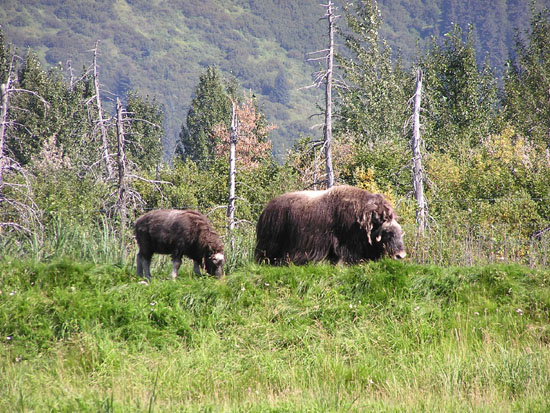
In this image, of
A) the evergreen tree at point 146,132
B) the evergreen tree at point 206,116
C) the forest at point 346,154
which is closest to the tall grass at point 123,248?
the forest at point 346,154

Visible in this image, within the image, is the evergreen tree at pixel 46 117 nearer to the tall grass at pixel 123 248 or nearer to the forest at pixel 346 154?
the forest at pixel 346 154

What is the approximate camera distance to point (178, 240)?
9.15m

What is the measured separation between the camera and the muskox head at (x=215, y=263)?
9.24 m

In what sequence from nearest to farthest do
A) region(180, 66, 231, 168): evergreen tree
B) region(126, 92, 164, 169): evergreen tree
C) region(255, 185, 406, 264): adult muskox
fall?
region(255, 185, 406, 264): adult muskox < region(126, 92, 164, 169): evergreen tree < region(180, 66, 231, 168): evergreen tree

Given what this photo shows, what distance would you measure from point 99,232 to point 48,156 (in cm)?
3811

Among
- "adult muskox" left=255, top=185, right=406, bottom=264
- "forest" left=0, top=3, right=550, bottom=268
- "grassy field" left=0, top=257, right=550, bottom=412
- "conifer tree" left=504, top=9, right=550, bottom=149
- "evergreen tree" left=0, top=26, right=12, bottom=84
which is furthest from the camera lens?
"evergreen tree" left=0, top=26, right=12, bottom=84

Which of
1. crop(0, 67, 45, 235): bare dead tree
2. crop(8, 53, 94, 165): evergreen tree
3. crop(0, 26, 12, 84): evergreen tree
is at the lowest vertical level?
crop(0, 67, 45, 235): bare dead tree

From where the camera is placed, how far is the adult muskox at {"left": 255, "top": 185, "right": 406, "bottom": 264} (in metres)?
9.57

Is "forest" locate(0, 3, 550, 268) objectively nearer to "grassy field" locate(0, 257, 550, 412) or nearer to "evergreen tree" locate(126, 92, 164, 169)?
"evergreen tree" locate(126, 92, 164, 169)

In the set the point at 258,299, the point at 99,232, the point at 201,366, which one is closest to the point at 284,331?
the point at 258,299

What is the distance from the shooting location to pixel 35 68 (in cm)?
5072

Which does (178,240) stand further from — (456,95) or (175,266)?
(456,95)

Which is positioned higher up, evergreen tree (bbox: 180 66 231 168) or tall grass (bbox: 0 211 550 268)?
evergreen tree (bbox: 180 66 231 168)

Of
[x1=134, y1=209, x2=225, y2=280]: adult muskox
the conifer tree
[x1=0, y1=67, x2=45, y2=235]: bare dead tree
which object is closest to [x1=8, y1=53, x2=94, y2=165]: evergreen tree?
[x1=0, y1=67, x2=45, y2=235]: bare dead tree
